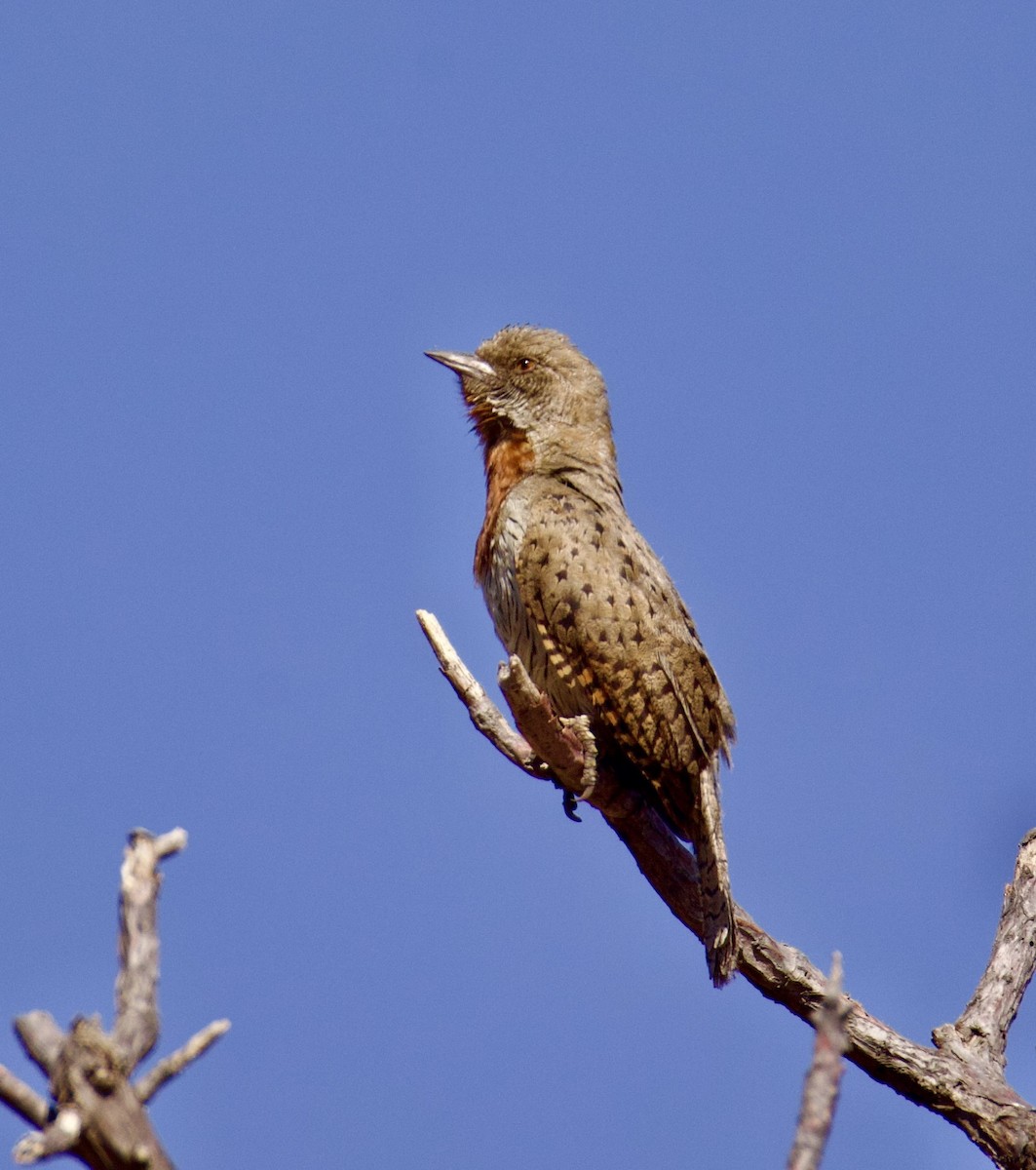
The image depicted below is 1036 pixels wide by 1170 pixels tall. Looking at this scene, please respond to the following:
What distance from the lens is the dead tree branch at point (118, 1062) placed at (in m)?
3.63

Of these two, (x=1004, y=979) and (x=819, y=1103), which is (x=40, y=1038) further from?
(x=1004, y=979)

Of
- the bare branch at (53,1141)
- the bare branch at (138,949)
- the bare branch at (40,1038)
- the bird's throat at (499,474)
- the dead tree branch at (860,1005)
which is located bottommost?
the bare branch at (53,1141)

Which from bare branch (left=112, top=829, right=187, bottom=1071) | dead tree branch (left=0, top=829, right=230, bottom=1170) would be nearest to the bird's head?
bare branch (left=112, top=829, right=187, bottom=1071)

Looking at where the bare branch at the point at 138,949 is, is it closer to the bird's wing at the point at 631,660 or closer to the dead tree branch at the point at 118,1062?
the dead tree branch at the point at 118,1062

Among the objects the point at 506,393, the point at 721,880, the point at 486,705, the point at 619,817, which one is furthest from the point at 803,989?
the point at 506,393

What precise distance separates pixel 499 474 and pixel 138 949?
573 centimetres

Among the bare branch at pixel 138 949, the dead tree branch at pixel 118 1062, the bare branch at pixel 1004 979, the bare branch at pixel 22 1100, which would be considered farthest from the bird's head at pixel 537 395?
the bare branch at pixel 22 1100

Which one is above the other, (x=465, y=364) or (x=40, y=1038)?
(x=465, y=364)

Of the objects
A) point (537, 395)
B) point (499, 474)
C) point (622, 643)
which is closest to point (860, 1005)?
point (622, 643)

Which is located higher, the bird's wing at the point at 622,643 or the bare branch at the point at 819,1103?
the bird's wing at the point at 622,643

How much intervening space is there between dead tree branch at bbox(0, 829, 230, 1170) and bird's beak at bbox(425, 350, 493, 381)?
6043 millimetres

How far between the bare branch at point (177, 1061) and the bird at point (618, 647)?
3936 millimetres

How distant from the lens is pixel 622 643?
25.9ft

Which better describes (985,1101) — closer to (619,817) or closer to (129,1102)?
(619,817)
